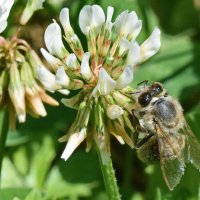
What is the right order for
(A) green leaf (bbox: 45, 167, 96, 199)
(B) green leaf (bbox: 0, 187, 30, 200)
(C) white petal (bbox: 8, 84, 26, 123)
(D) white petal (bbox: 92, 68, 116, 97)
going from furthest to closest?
1. (A) green leaf (bbox: 45, 167, 96, 199)
2. (B) green leaf (bbox: 0, 187, 30, 200)
3. (C) white petal (bbox: 8, 84, 26, 123)
4. (D) white petal (bbox: 92, 68, 116, 97)

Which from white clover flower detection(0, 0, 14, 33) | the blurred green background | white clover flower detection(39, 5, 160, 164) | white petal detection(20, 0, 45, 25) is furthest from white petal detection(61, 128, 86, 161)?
the blurred green background

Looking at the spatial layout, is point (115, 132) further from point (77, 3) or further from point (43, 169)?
point (77, 3)

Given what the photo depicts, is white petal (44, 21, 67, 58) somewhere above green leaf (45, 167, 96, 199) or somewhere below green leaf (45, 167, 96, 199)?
above

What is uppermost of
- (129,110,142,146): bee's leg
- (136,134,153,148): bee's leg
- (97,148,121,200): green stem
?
(129,110,142,146): bee's leg

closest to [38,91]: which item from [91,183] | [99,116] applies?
[99,116]

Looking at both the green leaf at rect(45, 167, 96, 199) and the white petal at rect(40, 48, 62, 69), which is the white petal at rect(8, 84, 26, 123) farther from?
the green leaf at rect(45, 167, 96, 199)

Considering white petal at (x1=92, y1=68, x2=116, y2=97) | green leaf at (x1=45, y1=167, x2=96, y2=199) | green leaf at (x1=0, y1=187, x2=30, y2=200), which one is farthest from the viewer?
green leaf at (x1=45, y1=167, x2=96, y2=199)

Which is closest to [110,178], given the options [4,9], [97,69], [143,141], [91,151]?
[143,141]
